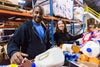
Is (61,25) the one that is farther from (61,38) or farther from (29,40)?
Answer: (29,40)

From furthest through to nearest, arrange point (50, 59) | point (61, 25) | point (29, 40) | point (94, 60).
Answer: point (61, 25) < point (29, 40) < point (94, 60) < point (50, 59)

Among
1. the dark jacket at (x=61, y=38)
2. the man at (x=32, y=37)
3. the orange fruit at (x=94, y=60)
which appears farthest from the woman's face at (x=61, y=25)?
the orange fruit at (x=94, y=60)

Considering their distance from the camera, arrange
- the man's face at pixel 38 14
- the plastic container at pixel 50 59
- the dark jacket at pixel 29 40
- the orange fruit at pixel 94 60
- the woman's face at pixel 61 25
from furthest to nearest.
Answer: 1. the woman's face at pixel 61 25
2. the man's face at pixel 38 14
3. the dark jacket at pixel 29 40
4. the orange fruit at pixel 94 60
5. the plastic container at pixel 50 59

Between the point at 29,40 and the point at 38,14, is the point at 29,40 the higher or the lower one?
the lower one

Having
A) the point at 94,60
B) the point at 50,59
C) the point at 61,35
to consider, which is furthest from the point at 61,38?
the point at 50,59

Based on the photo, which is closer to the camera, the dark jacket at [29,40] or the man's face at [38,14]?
the dark jacket at [29,40]

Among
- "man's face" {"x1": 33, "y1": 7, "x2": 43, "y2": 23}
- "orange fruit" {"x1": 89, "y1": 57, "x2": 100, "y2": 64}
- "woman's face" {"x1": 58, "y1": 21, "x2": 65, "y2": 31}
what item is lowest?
"orange fruit" {"x1": 89, "y1": 57, "x2": 100, "y2": 64}

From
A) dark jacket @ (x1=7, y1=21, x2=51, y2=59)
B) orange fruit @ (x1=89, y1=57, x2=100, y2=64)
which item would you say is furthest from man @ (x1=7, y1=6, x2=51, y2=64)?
orange fruit @ (x1=89, y1=57, x2=100, y2=64)

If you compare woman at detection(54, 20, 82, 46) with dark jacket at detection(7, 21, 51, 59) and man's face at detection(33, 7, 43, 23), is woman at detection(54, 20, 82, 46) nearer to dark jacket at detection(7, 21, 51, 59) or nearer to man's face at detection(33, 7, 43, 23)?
dark jacket at detection(7, 21, 51, 59)

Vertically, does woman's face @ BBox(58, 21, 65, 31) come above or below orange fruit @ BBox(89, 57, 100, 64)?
above

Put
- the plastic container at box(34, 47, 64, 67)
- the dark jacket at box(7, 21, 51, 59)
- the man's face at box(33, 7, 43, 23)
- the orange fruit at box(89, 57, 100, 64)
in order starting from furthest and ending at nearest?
the man's face at box(33, 7, 43, 23) → the dark jacket at box(7, 21, 51, 59) → the orange fruit at box(89, 57, 100, 64) → the plastic container at box(34, 47, 64, 67)

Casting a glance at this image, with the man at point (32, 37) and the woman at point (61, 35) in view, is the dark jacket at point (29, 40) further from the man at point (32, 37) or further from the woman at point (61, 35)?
the woman at point (61, 35)

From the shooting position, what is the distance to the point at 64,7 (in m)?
4.54

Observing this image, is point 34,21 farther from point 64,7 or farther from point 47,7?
point 64,7
